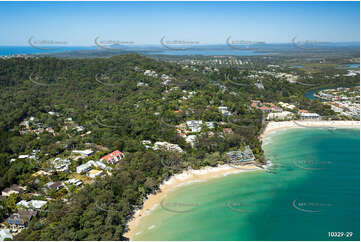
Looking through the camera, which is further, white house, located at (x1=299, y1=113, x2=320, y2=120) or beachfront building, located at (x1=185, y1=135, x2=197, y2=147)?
white house, located at (x1=299, y1=113, x2=320, y2=120)

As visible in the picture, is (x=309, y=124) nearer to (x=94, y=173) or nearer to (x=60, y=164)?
(x=94, y=173)

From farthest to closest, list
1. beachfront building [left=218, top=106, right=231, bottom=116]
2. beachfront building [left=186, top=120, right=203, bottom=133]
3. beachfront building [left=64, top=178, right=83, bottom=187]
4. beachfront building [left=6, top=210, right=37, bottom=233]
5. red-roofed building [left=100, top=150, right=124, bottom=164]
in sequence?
beachfront building [left=218, top=106, right=231, bottom=116]
beachfront building [left=186, top=120, right=203, bottom=133]
red-roofed building [left=100, top=150, right=124, bottom=164]
beachfront building [left=64, top=178, right=83, bottom=187]
beachfront building [left=6, top=210, right=37, bottom=233]

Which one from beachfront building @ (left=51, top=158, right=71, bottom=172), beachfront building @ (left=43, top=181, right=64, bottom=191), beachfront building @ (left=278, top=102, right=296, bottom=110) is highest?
beachfront building @ (left=278, top=102, right=296, bottom=110)

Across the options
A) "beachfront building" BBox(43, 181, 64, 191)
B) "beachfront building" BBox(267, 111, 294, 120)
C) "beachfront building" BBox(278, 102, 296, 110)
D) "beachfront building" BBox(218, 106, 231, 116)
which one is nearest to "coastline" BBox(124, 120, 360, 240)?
"beachfront building" BBox(218, 106, 231, 116)

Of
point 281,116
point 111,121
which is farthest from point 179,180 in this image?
point 281,116

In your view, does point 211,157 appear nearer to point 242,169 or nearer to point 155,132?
point 242,169

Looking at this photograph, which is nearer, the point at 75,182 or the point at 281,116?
the point at 75,182

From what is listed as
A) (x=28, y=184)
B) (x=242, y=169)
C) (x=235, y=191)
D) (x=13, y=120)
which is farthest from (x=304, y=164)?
(x=13, y=120)

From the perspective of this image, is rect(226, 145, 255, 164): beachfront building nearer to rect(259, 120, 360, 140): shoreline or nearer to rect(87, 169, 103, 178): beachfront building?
rect(259, 120, 360, 140): shoreline
